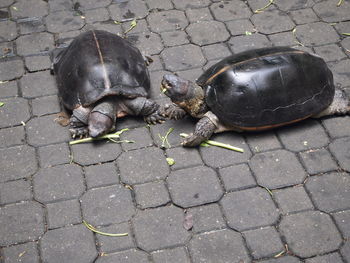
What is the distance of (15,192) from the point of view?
471 cm

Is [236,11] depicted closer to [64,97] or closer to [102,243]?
[64,97]

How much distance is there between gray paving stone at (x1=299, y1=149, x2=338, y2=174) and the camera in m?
4.84

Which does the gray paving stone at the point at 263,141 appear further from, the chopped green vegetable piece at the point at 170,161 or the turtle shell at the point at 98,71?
the turtle shell at the point at 98,71

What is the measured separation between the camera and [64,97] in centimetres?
526

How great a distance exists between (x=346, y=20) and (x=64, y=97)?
13.2 ft

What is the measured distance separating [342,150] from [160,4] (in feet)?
11.2

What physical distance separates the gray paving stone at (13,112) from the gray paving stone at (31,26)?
1352 millimetres

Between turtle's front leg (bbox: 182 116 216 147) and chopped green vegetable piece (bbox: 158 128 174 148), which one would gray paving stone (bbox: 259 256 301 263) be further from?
chopped green vegetable piece (bbox: 158 128 174 148)

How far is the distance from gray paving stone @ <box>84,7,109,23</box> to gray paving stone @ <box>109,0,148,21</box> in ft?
0.29

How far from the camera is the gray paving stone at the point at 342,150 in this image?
488cm

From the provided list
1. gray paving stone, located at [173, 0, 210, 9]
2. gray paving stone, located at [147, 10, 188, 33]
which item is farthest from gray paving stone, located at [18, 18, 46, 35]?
gray paving stone, located at [173, 0, 210, 9]

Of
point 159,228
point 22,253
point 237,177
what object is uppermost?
point 237,177

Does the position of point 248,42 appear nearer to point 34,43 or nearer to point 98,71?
point 98,71

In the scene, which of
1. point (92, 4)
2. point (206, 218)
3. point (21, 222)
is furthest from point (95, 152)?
point (92, 4)
